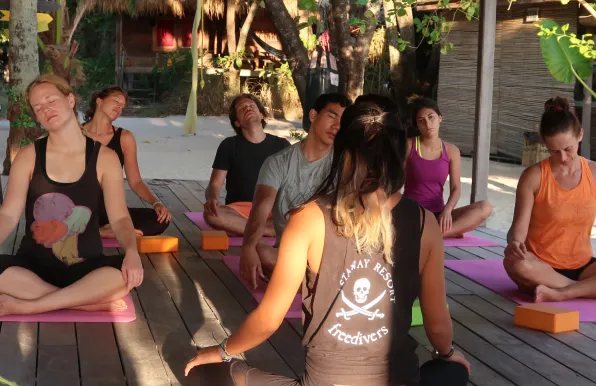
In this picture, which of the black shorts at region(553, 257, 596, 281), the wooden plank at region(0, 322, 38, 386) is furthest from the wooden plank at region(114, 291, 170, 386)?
the black shorts at region(553, 257, 596, 281)

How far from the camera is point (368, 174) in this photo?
2.09 m

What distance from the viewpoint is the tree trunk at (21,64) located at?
312 inches

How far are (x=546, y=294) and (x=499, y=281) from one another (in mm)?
528

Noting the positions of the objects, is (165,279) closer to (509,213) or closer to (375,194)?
(375,194)

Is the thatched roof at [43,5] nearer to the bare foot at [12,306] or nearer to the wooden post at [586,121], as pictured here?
the bare foot at [12,306]

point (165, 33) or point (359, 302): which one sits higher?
point (165, 33)

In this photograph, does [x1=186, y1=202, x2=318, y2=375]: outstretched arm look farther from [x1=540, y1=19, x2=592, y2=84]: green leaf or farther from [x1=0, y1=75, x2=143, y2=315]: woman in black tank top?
[x1=540, y1=19, x2=592, y2=84]: green leaf

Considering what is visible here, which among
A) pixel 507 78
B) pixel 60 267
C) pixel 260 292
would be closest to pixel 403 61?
pixel 507 78

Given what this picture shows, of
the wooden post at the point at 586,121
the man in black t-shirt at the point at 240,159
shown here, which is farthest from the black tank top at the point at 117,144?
the wooden post at the point at 586,121

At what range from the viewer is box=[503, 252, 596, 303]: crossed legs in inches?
172

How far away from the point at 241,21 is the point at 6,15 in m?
11.3

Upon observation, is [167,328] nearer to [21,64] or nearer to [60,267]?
[60,267]

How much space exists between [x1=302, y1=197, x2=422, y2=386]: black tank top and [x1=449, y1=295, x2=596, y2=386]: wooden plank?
1.30 metres

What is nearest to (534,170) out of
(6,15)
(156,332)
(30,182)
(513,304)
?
(513,304)
